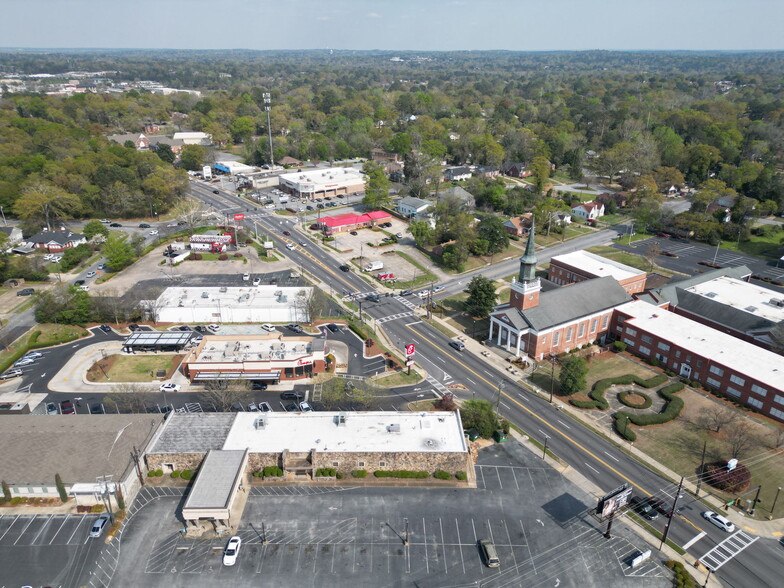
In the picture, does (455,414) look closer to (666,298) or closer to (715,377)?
(715,377)

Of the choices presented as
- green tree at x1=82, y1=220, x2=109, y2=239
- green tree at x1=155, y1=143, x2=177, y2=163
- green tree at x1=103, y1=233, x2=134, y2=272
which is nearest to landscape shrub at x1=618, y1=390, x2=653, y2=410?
green tree at x1=103, y1=233, x2=134, y2=272

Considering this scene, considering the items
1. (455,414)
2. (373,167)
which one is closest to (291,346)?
(455,414)

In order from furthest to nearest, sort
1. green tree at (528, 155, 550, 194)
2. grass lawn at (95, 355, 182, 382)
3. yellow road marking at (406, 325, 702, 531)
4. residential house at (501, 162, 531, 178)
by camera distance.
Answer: residential house at (501, 162, 531, 178), green tree at (528, 155, 550, 194), grass lawn at (95, 355, 182, 382), yellow road marking at (406, 325, 702, 531)

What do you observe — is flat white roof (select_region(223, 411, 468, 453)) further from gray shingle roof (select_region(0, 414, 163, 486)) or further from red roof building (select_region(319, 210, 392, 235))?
red roof building (select_region(319, 210, 392, 235))

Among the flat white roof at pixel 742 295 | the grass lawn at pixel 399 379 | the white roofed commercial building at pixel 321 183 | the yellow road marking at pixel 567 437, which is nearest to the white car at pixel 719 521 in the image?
the yellow road marking at pixel 567 437

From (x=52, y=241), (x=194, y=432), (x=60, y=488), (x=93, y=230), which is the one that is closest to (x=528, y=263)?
(x=194, y=432)

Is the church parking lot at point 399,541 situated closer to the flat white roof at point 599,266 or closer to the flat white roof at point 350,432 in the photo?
the flat white roof at point 350,432

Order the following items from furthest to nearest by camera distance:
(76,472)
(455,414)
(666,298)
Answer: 1. (666,298)
2. (455,414)
3. (76,472)
